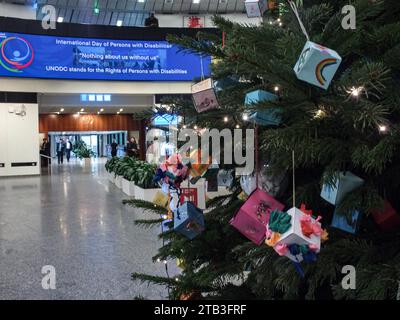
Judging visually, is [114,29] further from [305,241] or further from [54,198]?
[305,241]

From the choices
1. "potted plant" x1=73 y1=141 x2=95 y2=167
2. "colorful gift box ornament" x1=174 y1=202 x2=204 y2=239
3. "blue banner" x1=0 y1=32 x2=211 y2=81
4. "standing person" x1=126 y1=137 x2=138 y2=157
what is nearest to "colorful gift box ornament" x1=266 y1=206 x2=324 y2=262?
"colorful gift box ornament" x1=174 y1=202 x2=204 y2=239

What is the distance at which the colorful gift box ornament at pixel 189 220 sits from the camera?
55.9 inches

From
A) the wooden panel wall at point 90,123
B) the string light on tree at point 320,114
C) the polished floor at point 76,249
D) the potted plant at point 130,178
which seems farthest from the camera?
the wooden panel wall at point 90,123

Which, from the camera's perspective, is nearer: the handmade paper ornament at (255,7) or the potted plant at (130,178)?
the handmade paper ornament at (255,7)

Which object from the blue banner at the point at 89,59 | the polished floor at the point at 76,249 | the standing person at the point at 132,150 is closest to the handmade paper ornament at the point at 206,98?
the polished floor at the point at 76,249

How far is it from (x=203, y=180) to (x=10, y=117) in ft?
54.8

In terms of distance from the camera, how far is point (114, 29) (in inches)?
640

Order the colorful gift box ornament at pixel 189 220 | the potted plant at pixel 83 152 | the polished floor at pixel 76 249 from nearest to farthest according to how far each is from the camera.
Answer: the colorful gift box ornament at pixel 189 220
the polished floor at pixel 76 249
the potted plant at pixel 83 152

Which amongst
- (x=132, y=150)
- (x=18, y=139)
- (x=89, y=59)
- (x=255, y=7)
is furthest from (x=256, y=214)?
(x=18, y=139)

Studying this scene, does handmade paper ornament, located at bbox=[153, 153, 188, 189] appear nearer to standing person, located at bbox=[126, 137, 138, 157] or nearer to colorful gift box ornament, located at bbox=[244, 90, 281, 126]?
colorful gift box ornament, located at bbox=[244, 90, 281, 126]

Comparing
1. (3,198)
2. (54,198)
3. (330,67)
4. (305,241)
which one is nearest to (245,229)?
(305,241)

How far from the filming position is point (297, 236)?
0.99 meters

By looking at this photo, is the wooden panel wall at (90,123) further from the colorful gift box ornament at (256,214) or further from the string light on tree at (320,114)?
the string light on tree at (320,114)

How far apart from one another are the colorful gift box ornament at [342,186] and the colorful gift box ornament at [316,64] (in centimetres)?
26
